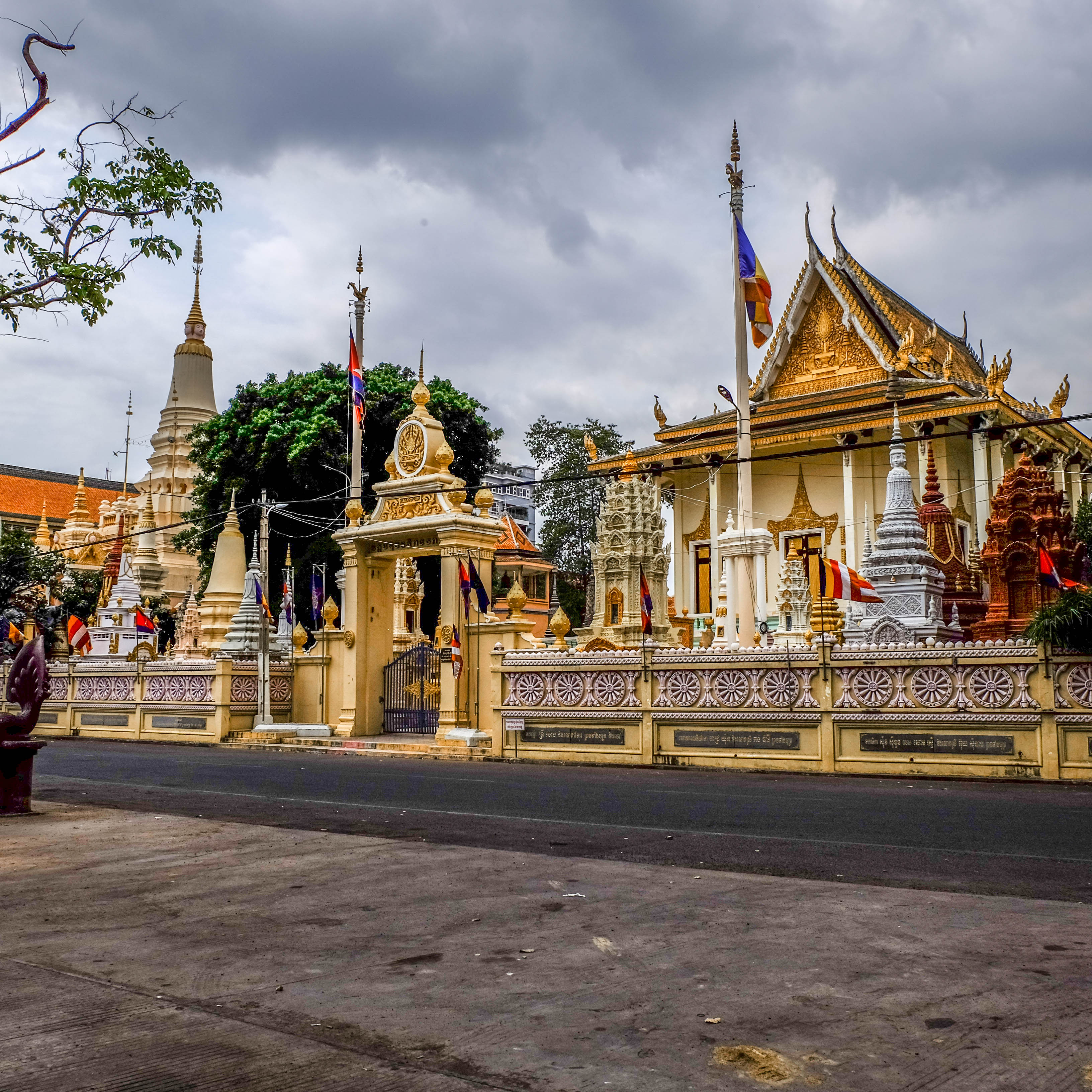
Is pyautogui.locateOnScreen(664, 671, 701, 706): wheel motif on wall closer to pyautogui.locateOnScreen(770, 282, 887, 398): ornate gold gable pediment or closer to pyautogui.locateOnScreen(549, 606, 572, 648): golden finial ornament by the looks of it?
pyautogui.locateOnScreen(549, 606, 572, 648): golden finial ornament

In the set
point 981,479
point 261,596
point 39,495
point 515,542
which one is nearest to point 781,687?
point 261,596

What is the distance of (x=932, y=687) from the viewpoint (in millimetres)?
14648

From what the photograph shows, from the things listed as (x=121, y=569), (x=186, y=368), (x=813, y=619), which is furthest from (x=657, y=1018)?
(x=186, y=368)

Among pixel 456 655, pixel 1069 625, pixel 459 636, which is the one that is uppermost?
pixel 459 636

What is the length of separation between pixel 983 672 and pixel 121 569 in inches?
1208

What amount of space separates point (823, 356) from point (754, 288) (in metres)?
17.6

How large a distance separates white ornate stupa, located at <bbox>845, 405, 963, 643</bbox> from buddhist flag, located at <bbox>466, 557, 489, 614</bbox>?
651cm

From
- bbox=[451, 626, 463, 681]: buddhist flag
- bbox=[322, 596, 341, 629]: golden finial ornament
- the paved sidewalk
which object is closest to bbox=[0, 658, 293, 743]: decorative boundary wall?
bbox=[322, 596, 341, 629]: golden finial ornament

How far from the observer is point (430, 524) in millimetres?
20391

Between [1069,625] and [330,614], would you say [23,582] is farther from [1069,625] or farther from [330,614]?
[1069,625]

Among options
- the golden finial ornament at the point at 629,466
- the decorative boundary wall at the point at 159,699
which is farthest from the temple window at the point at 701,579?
the decorative boundary wall at the point at 159,699

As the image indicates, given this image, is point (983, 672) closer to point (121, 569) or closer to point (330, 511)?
point (330, 511)

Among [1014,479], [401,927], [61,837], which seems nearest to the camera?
[401,927]

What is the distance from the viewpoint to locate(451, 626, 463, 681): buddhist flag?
64.3 ft
